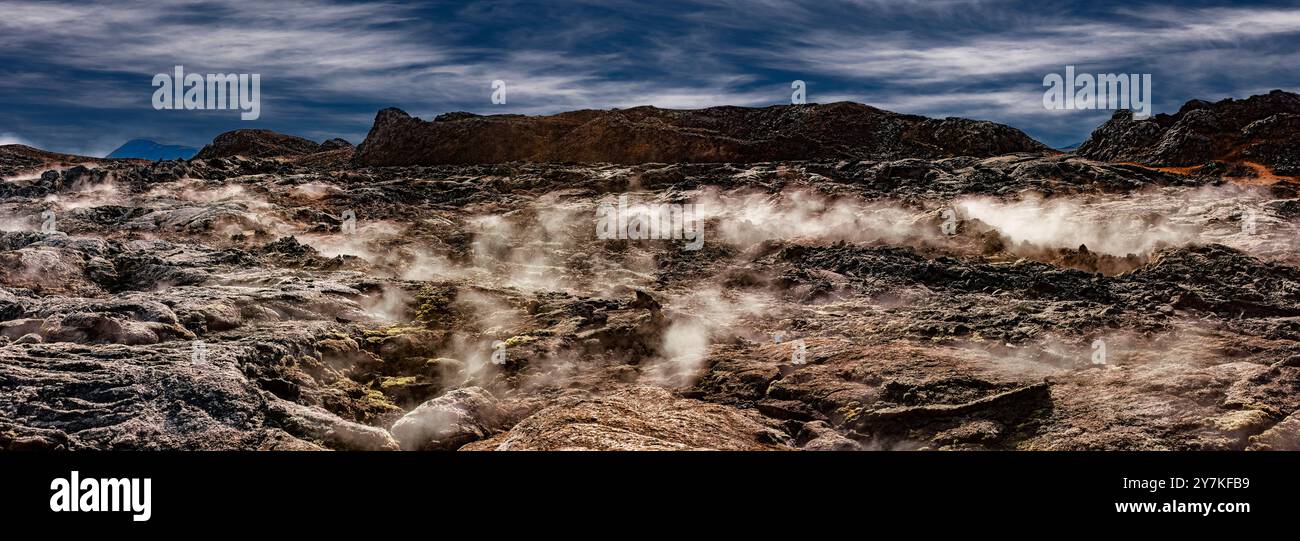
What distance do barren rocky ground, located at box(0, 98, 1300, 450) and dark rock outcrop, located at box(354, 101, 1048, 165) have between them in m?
12.0

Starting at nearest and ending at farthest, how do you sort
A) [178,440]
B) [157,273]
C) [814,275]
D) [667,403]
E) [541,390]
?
1. [178,440]
2. [667,403]
3. [541,390]
4. [157,273]
5. [814,275]

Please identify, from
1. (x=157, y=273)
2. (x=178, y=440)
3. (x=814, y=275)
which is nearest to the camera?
(x=178, y=440)

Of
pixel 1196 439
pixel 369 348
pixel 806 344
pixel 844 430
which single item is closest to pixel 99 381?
pixel 369 348

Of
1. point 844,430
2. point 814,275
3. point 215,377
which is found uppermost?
point 814,275

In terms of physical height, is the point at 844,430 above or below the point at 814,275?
below

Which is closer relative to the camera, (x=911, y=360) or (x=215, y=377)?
(x=215, y=377)

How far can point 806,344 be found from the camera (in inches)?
438

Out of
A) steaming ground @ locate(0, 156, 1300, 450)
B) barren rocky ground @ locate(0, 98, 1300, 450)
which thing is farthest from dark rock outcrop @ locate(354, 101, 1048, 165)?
steaming ground @ locate(0, 156, 1300, 450)

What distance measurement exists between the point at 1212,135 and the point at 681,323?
A: 25184 millimetres

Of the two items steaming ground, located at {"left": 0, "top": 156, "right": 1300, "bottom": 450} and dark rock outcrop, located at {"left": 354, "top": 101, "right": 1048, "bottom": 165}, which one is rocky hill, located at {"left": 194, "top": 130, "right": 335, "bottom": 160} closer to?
dark rock outcrop, located at {"left": 354, "top": 101, "right": 1048, "bottom": 165}

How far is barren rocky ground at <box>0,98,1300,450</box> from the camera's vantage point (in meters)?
7.92

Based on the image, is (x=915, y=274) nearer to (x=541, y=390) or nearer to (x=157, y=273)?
(x=541, y=390)

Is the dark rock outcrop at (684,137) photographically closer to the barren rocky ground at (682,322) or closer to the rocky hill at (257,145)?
the barren rocky ground at (682,322)

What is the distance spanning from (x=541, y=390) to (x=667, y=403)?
5.26 feet
